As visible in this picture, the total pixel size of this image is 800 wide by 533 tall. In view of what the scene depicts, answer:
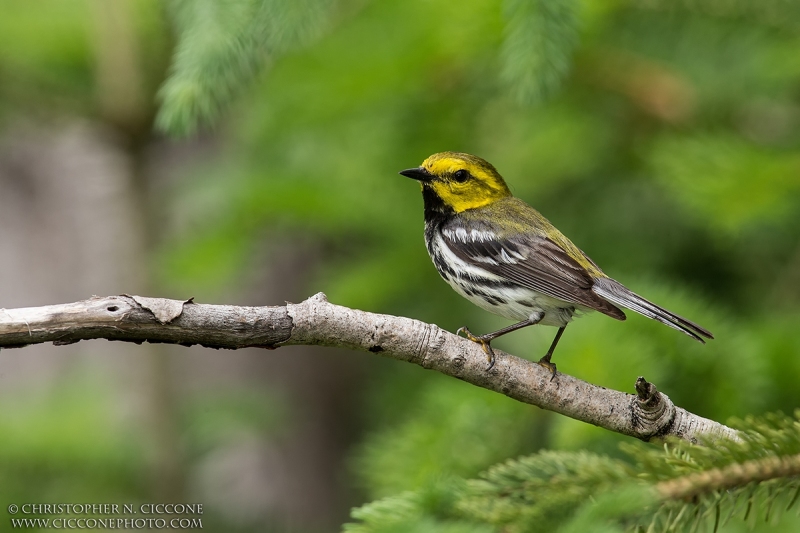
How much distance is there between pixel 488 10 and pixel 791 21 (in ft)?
4.02

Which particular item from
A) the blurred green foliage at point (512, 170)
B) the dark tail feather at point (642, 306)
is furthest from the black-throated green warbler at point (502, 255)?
the blurred green foliage at point (512, 170)

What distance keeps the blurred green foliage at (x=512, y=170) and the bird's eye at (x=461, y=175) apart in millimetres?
369

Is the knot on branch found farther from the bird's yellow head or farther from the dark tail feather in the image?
the bird's yellow head

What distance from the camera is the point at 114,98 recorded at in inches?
140

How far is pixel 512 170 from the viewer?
4285 mm

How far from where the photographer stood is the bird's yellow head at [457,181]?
11.0ft

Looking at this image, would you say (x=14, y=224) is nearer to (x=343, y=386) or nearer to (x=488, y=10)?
(x=343, y=386)

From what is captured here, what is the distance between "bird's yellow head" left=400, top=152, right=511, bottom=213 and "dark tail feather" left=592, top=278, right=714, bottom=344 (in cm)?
75

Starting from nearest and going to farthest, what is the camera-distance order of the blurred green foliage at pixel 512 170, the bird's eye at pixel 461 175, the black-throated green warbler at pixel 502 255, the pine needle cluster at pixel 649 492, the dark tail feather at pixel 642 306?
the pine needle cluster at pixel 649 492 < the dark tail feather at pixel 642 306 < the blurred green foliage at pixel 512 170 < the black-throated green warbler at pixel 502 255 < the bird's eye at pixel 461 175

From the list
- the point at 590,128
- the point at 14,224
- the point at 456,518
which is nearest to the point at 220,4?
the point at 456,518

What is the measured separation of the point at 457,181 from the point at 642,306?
3.59 feet

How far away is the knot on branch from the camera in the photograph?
1726 millimetres

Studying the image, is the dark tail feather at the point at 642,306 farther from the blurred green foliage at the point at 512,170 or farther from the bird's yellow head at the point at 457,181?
the bird's yellow head at the point at 457,181

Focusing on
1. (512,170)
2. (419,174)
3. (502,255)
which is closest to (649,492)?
(502,255)
